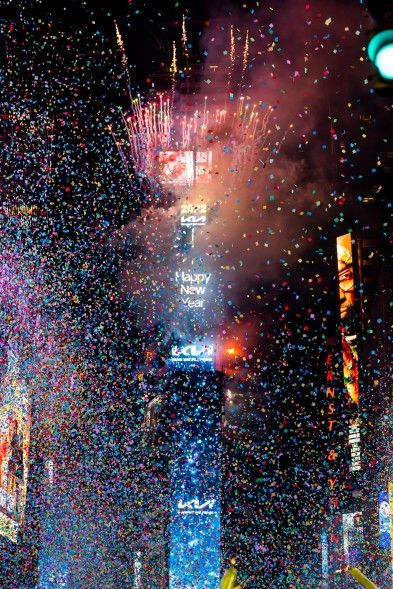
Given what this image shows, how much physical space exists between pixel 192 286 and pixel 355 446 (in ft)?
49.0

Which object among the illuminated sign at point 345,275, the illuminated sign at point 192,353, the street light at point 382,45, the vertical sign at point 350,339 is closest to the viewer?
the street light at point 382,45

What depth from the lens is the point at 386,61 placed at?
2619 mm

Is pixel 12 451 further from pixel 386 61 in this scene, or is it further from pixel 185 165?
pixel 185 165

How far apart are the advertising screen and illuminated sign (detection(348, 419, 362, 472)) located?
1112 inches

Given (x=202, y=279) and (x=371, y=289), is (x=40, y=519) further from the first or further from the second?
(x=371, y=289)

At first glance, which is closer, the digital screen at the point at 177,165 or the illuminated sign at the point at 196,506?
the digital screen at the point at 177,165

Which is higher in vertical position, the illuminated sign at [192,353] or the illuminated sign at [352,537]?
the illuminated sign at [192,353]

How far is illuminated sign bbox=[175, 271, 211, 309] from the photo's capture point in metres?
29.9

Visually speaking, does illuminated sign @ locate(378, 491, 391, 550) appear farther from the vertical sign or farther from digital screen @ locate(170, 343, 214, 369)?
the vertical sign

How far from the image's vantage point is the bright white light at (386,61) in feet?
8.55

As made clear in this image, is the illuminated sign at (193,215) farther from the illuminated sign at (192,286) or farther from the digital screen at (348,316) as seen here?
the digital screen at (348,316)

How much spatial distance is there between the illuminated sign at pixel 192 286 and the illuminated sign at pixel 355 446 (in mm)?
13670

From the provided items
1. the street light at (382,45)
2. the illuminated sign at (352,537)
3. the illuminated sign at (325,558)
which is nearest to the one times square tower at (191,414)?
the illuminated sign at (352,537)

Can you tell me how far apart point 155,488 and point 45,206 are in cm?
2567
